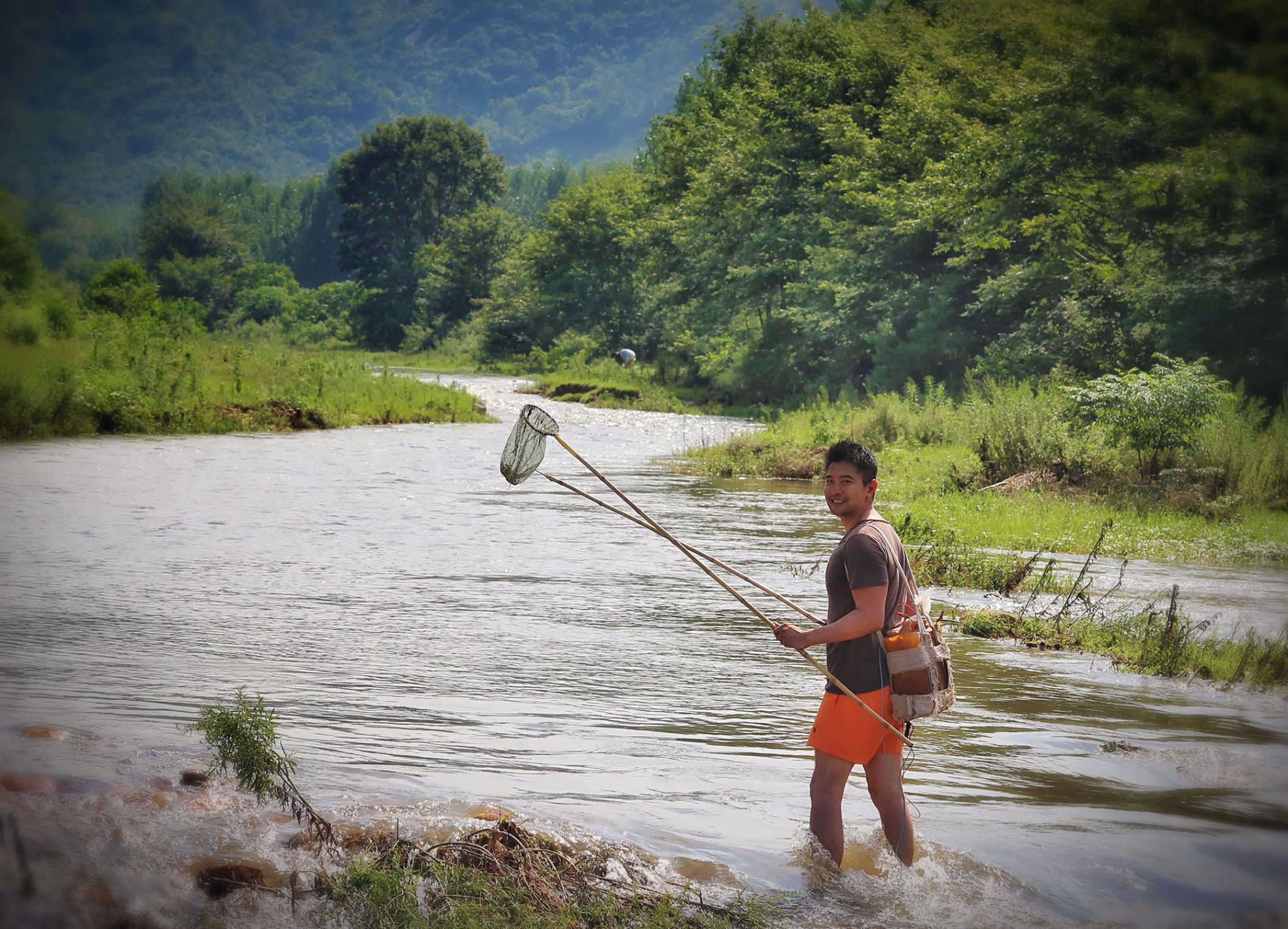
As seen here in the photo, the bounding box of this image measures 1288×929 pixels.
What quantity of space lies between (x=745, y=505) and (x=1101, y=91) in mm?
12409

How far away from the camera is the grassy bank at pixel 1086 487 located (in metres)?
13.9

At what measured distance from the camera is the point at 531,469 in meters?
5.68

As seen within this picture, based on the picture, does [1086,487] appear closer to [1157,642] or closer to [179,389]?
[1157,642]

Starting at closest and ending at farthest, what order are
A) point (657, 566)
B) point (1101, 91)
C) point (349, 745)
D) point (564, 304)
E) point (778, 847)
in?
point (778, 847), point (349, 745), point (657, 566), point (1101, 91), point (564, 304)

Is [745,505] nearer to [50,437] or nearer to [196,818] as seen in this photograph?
[196,818]

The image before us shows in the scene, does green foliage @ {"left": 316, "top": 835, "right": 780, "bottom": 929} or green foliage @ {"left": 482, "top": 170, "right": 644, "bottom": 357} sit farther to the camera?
green foliage @ {"left": 482, "top": 170, "right": 644, "bottom": 357}

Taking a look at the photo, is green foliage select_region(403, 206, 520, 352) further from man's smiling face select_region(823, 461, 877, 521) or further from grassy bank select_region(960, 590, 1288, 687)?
man's smiling face select_region(823, 461, 877, 521)

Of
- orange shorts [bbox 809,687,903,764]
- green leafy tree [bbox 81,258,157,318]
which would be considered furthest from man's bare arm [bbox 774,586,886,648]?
green leafy tree [bbox 81,258,157,318]

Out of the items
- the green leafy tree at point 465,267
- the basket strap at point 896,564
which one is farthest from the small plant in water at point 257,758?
the green leafy tree at point 465,267

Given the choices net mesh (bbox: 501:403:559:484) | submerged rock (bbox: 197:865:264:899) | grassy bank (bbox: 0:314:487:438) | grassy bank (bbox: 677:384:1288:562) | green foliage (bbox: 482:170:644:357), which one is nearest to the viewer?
submerged rock (bbox: 197:865:264:899)

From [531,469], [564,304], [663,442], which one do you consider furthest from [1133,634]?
[564,304]

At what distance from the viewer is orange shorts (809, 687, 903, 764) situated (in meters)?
4.93

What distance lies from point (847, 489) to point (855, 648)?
68 centimetres

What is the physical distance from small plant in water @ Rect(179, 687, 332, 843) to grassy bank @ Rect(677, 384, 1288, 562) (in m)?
9.43
